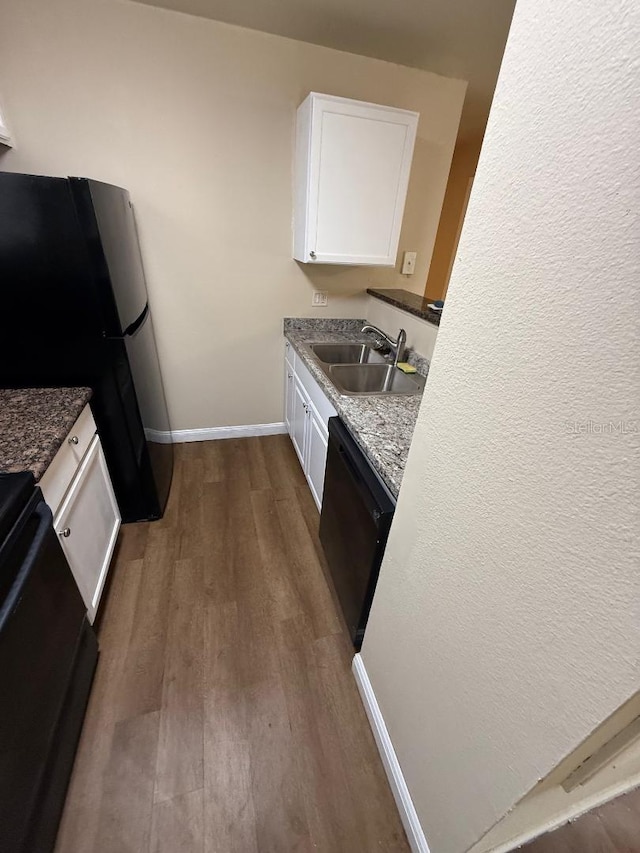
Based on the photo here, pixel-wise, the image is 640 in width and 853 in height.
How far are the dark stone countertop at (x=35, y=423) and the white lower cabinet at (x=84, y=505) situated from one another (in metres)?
0.06

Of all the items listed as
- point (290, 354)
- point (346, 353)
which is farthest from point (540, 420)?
point (290, 354)

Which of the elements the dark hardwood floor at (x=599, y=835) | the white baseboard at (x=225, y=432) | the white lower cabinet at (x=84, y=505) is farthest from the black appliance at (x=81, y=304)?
the dark hardwood floor at (x=599, y=835)

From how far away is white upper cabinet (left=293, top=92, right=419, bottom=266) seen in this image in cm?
172

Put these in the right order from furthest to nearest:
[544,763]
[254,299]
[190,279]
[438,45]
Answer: [254,299] → [190,279] → [438,45] → [544,763]

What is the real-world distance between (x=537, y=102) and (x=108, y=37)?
7.24 feet

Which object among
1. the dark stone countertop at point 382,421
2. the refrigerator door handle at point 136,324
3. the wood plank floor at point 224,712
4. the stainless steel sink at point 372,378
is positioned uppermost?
the refrigerator door handle at point 136,324

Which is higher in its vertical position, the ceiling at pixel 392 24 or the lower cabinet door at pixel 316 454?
the ceiling at pixel 392 24

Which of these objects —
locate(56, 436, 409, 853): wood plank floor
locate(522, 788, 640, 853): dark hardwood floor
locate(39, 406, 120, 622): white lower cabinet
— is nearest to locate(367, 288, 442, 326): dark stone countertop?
locate(56, 436, 409, 853): wood plank floor

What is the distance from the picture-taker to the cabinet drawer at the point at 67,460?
1.12 metres

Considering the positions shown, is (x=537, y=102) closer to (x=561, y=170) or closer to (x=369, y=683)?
(x=561, y=170)

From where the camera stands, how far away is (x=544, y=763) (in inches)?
21.2

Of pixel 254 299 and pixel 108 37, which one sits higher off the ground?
pixel 108 37

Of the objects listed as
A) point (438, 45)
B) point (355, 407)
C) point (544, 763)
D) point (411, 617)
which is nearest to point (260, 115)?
point (438, 45)

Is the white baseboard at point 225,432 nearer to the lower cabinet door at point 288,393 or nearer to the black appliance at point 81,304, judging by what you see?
the lower cabinet door at point 288,393
